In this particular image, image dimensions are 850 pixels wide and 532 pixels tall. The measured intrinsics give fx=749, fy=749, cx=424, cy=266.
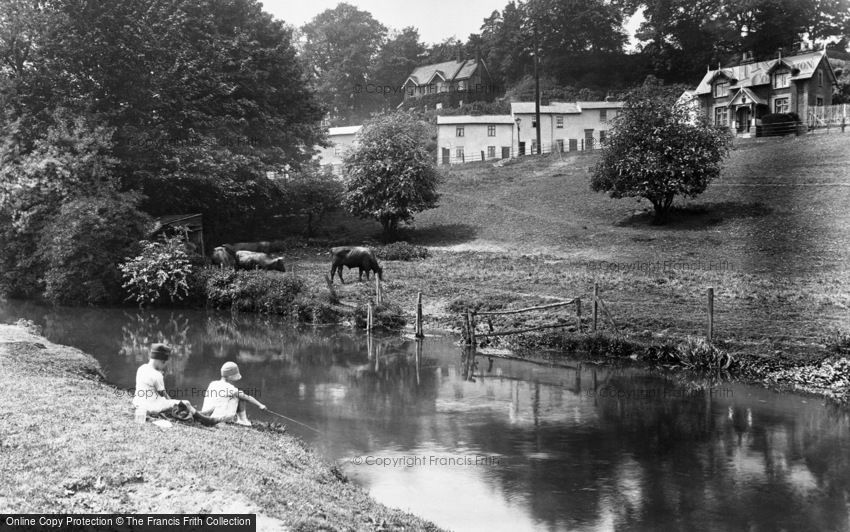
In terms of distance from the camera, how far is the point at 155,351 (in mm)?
12367

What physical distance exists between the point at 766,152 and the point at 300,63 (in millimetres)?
36323

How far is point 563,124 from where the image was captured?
83.9 meters

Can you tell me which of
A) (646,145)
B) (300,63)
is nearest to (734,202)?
(646,145)

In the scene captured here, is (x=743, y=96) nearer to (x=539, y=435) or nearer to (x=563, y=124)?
(x=563, y=124)

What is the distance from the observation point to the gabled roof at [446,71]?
9801cm

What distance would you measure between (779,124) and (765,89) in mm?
8389

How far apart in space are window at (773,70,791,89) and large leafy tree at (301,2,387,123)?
48957 mm

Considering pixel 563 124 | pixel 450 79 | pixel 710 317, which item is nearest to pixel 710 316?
pixel 710 317

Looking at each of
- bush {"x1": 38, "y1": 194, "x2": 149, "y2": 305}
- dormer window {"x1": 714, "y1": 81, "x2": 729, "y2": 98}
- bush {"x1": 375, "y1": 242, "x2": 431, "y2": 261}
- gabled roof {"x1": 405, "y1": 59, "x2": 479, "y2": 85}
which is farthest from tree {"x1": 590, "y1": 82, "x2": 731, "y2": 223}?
gabled roof {"x1": 405, "y1": 59, "x2": 479, "y2": 85}

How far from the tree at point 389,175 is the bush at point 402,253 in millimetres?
4959

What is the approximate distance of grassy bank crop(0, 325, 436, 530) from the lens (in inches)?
350

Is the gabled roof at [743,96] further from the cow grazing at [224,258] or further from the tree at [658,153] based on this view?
the cow grazing at [224,258]

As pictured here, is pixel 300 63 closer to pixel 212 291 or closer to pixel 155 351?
pixel 212 291

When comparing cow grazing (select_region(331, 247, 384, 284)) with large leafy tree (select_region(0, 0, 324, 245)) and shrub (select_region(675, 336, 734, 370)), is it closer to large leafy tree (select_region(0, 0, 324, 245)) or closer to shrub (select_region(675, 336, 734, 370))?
large leafy tree (select_region(0, 0, 324, 245))
